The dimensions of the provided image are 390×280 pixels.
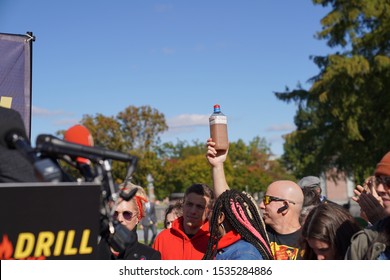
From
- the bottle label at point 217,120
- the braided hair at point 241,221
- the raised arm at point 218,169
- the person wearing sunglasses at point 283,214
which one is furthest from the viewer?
the person wearing sunglasses at point 283,214

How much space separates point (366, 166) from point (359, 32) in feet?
17.5

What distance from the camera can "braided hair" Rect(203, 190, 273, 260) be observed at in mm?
3779

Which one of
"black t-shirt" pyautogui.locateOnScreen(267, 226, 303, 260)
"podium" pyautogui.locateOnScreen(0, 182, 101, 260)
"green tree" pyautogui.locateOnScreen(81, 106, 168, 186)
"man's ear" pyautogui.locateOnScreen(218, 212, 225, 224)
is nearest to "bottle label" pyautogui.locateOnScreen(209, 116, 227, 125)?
"man's ear" pyautogui.locateOnScreen(218, 212, 225, 224)

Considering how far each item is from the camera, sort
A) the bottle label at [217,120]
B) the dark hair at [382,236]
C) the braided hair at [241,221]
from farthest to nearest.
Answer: the bottle label at [217,120]
the braided hair at [241,221]
the dark hair at [382,236]

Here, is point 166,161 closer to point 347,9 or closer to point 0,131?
point 347,9

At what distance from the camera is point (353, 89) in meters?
22.8

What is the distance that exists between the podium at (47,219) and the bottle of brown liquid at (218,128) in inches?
83.0

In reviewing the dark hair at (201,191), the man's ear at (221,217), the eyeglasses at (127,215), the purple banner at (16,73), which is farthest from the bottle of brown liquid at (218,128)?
the purple banner at (16,73)

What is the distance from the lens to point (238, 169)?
78.6 meters

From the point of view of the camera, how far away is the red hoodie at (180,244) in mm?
4934

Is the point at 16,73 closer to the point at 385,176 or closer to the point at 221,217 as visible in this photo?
the point at 221,217

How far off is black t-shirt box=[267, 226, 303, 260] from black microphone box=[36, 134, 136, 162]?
2.75m

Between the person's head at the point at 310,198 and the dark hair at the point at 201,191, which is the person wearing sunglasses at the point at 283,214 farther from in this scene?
the person's head at the point at 310,198

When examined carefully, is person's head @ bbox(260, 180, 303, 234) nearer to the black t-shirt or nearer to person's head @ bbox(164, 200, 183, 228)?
the black t-shirt
